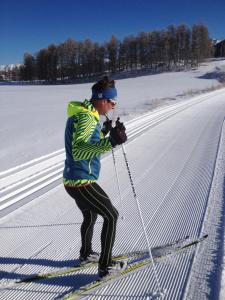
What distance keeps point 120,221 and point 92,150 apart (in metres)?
2.48

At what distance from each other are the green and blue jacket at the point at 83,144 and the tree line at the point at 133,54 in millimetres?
83972

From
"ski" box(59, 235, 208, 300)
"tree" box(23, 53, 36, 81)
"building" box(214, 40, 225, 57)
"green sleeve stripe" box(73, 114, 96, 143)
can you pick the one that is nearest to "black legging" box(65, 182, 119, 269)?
"ski" box(59, 235, 208, 300)

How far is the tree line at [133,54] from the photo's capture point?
88375mm

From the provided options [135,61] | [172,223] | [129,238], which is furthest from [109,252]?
[135,61]

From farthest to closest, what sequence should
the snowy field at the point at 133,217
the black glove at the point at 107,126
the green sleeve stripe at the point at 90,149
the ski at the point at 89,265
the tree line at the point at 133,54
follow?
the tree line at the point at 133,54
the black glove at the point at 107,126
the ski at the point at 89,265
the snowy field at the point at 133,217
the green sleeve stripe at the point at 90,149

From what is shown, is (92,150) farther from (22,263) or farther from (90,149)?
(22,263)

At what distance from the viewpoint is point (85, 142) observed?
334 cm

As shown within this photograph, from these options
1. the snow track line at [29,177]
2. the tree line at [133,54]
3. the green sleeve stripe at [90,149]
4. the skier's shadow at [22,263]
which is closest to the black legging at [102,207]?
the green sleeve stripe at [90,149]

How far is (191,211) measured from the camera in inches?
224

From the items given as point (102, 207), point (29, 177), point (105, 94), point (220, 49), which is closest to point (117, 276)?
point (102, 207)

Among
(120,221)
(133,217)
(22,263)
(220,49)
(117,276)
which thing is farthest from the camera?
(220,49)

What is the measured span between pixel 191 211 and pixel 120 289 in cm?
239

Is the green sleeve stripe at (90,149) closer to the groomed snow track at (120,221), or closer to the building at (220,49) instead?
the groomed snow track at (120,221)

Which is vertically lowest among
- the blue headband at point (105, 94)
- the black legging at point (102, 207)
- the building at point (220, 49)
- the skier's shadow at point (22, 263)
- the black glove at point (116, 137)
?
the skier's shadow at point (22, 263)
